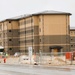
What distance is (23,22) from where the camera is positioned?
119 m

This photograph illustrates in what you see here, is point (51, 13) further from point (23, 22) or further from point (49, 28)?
point (23, 22)

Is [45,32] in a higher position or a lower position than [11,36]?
higher

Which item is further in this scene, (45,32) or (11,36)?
(11,36)

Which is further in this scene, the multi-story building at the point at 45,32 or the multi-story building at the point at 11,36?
the multi-story building at the point at 11,36

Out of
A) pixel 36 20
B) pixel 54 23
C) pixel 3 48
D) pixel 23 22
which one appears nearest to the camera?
pixel 54 23

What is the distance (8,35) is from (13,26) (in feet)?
13.1

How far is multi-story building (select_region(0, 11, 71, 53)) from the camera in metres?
104

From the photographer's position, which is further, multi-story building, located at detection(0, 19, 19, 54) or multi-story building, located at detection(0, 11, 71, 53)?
multi-story building, located at detection(0, 19, 19, 54)

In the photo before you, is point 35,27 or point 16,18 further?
point 16,18

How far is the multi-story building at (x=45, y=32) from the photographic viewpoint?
104 meters

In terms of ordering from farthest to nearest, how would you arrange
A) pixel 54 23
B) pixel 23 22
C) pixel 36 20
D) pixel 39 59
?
pixel 23 22 < pixel 36 20 < pixel 54 23 < pixel 39 59

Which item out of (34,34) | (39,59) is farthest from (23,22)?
(39,59)

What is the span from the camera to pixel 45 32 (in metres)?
104

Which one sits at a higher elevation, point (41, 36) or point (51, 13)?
point (51, 13)
